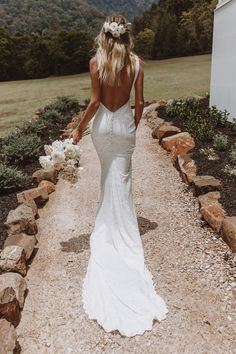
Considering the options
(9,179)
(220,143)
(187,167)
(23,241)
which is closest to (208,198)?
(187,167)

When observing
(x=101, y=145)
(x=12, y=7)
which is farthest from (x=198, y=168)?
(x=12, y=7)

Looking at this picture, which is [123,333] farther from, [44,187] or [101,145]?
[44,187]

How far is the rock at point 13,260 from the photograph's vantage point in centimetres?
502

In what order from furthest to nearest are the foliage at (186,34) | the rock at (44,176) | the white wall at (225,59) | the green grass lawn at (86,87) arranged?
the foliage at (186,34) → the green grass lawn at (86,87) → the white wall at (225,59) → the rock at (44,176)

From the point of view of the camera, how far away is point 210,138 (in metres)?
9.44

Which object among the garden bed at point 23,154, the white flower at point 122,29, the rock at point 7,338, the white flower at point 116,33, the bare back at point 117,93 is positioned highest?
the white flower at point 122,29

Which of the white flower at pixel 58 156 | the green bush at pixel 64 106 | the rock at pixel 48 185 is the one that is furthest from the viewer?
the green bush at pixel 64 106

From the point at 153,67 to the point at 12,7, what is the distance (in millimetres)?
37231

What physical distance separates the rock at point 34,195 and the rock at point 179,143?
10.9ft

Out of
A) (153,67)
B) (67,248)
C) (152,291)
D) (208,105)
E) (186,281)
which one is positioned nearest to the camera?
(152,291)

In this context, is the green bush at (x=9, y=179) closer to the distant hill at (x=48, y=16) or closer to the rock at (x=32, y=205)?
the rock at (x=32, y=205)

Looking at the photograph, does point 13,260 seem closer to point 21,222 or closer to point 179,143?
point 21,222

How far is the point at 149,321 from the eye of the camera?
4.16 meters

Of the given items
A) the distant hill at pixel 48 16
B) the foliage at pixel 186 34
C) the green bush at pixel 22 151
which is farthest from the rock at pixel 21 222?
the distant hill at pixel 48 16
